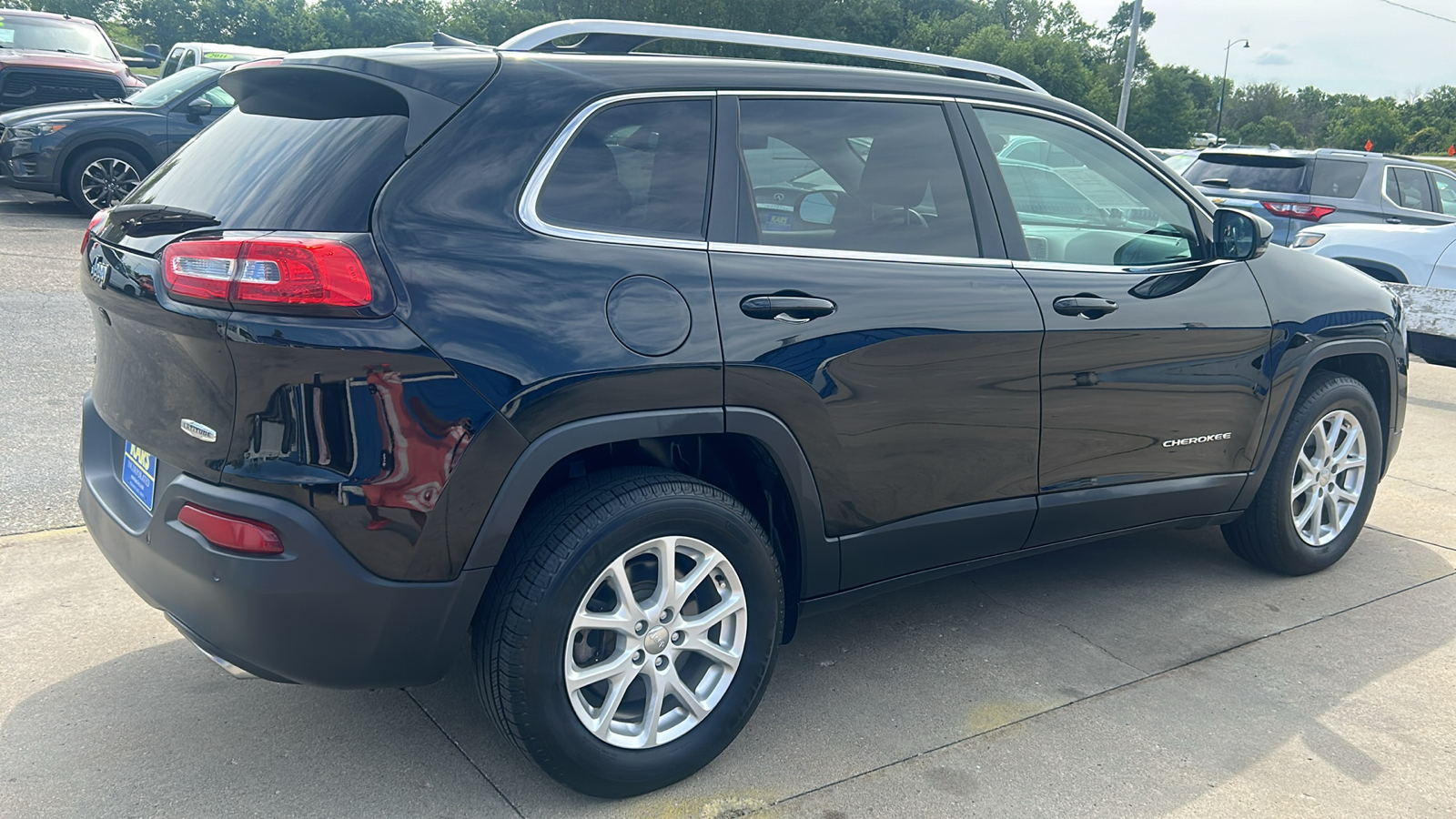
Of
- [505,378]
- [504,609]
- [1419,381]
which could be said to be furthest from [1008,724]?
[1419,381]

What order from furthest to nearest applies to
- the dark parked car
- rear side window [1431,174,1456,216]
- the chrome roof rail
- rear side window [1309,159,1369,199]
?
rear side window [1431,174,1456,216]
rear side window [1309,159,1369,199]
the dark parked car
the chrome roof rail

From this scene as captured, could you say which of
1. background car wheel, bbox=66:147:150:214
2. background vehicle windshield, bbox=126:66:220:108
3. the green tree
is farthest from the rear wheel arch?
the green tree

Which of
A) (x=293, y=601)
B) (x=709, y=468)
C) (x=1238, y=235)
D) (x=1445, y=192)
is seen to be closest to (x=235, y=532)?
(x=293, y=601)

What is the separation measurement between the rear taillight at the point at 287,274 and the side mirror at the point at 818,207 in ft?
3.91

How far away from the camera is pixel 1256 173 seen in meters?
11.7

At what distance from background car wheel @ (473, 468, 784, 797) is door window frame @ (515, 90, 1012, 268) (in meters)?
0.58

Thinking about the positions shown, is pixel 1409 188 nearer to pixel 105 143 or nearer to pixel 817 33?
pixel 105 143

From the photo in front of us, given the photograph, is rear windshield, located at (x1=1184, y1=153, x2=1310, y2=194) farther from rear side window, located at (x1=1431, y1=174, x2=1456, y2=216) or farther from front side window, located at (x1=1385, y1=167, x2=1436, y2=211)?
rear side window, located at (x1=1431, y1=174, x2=1456, y2=216)

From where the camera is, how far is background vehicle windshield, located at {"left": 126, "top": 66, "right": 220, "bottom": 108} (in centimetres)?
1155

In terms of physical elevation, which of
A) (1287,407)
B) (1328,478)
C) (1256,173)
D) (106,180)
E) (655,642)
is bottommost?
(106,180)

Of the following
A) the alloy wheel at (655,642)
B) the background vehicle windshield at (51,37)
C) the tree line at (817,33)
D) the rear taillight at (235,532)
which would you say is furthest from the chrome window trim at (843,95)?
the tree line at (817,33)

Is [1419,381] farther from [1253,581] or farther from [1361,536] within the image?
[1253,581]

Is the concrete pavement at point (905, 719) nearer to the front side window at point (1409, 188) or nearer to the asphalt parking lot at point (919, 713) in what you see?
the asphalt parking lot at point (919, 713)

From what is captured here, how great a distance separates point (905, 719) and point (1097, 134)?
2.02 meters
